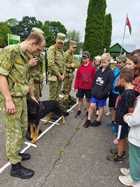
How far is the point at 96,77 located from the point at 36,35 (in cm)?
300

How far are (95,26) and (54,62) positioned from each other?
24000 millimetres

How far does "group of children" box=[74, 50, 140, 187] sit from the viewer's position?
10.9ft

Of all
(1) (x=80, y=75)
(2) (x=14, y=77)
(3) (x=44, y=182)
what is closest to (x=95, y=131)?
(1) (x=80, y=75)

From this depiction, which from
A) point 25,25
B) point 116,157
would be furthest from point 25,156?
point 25,25

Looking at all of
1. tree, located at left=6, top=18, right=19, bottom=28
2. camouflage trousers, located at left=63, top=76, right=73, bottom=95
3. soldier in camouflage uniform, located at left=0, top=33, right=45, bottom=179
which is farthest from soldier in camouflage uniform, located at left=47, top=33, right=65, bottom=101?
tree, located at left=6, top=18, right=19, bottom=28

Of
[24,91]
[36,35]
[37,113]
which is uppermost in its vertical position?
[36,35]

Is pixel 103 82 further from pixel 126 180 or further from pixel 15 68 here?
pixel 15 68

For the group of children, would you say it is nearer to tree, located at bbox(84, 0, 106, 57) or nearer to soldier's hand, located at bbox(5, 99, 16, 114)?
soldier's hand, located at bbox(5, 99, 16, 114)

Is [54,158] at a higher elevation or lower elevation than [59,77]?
lower

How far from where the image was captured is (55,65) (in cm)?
609

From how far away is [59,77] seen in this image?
6156 mm

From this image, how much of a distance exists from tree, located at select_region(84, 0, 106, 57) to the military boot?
25.2 m

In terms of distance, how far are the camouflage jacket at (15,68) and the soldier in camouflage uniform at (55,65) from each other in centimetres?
259

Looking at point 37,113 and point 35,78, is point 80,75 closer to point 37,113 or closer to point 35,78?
point 35,78
